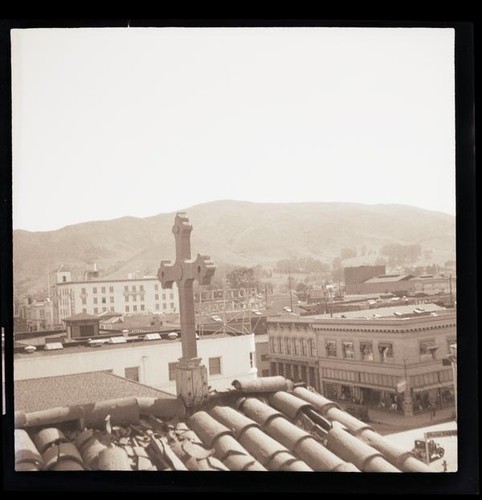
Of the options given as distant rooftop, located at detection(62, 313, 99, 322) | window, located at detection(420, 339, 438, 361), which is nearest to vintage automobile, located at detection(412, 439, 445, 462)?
window, located at detection(420, 339, 438, 361)

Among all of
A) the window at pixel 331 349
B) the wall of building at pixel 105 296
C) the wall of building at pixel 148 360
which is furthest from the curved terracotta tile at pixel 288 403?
the wall of building at pixel 105 296

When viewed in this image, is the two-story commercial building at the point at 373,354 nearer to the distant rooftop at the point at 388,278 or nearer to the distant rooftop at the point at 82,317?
the distant rooftop at the point at 388,278

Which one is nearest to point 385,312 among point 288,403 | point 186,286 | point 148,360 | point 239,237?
point 288,403

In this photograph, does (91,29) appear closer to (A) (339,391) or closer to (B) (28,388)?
(B) (28,388)

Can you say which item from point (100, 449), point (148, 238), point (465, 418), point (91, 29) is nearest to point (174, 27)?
point (91, 29)

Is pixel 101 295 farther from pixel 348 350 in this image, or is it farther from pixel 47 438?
pixel 348 350
